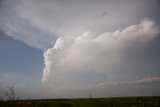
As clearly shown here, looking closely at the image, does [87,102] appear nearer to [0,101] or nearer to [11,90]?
[11,90]

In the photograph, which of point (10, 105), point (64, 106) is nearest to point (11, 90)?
point (10, 105)

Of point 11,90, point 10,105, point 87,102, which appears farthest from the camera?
point 10,105

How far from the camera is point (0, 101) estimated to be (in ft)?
50.1

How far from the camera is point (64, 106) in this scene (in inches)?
976

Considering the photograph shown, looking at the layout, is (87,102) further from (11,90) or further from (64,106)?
(64,106)

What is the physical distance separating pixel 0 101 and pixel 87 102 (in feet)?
22.4

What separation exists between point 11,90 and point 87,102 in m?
5.01

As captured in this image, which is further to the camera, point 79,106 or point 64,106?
point 64,106

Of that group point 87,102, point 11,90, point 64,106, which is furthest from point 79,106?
point 64,106

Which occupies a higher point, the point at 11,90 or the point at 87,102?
the point at 11,90

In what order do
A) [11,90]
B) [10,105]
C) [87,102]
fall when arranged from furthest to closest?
[10,105] < [11,90] < [87,102]

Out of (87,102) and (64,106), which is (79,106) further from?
(64,106)

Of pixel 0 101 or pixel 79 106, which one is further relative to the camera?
pixel 0 101

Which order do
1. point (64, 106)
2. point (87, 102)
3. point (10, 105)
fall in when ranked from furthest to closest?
1. point (64, 106)
2. point (10, 105)
3. point (87, 102)
